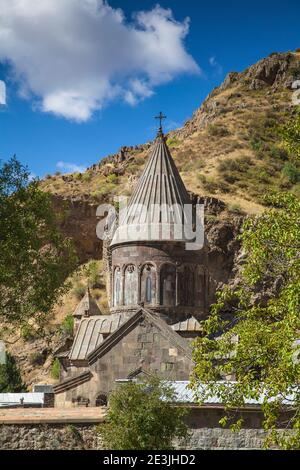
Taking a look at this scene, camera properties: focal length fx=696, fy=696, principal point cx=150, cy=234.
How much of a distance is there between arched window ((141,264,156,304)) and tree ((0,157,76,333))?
5.98 m

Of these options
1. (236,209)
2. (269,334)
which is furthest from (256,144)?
(269,334)

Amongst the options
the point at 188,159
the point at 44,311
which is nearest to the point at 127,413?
the point at 44,311

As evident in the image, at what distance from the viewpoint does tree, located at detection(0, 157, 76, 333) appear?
14.0 metres

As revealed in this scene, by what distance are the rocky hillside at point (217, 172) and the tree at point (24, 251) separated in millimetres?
20343

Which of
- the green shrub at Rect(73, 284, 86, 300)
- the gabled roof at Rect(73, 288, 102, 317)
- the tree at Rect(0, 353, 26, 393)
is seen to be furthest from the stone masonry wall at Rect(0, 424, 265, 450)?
the green shrub at Rect(73, 284, 86, 300)

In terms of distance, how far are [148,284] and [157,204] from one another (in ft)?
8.52

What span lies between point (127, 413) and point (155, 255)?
936 centimetres

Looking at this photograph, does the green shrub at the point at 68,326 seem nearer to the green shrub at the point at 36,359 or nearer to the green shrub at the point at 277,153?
the green shrub at the point at 36,359

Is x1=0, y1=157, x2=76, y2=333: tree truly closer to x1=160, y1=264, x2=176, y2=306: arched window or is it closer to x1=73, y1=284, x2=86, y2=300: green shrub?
x1=160, y1=264, x2=176, y2=306: arched window

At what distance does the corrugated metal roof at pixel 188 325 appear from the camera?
64.8 feet

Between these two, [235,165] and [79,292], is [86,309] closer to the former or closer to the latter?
[79,292]

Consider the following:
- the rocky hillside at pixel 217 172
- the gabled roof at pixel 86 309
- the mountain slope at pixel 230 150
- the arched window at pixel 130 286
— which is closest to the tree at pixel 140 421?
the arched window at pixel 130 286

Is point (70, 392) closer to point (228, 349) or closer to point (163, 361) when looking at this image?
point (163, 361)

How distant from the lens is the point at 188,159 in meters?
50.8
